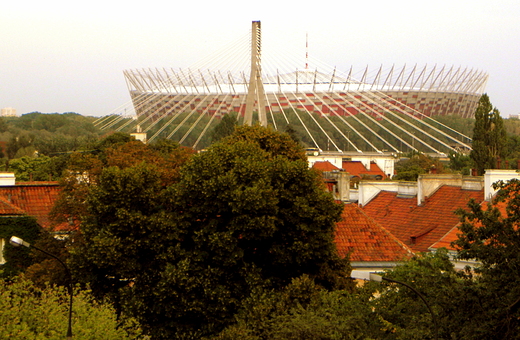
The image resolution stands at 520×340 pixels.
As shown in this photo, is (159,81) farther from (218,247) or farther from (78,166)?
(218,247)

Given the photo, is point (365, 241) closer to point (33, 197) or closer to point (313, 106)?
point (33, 197)

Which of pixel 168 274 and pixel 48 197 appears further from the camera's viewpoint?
pixel 48 197

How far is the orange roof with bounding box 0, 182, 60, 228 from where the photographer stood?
18938 mm

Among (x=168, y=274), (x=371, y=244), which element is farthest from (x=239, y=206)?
(x=371, y=244)

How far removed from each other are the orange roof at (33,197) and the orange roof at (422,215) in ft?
29.3

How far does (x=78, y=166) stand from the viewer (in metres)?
17.8

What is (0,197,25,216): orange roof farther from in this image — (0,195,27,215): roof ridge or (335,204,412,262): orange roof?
(335,204,412,262): orange roof

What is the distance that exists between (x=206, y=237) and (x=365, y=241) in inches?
193

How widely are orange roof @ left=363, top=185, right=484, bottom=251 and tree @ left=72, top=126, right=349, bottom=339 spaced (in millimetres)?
5160

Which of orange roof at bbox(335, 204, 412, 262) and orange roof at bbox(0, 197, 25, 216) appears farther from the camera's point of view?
orange roof at bbox(0, 197, 25, 216)

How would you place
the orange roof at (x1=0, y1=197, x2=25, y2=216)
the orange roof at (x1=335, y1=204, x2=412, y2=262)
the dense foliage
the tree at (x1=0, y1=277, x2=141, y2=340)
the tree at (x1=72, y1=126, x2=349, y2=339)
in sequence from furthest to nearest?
1. the orange roof at (x1=0, y1=197, x2=25, y2=216)
2. the dense foliage
3. the orange roof at (x1=335, y1=204, x2=412, y2=262)
4. the tree at (x1=72, y1=126, x2=349, y2=339)
5. the tree at (x1=0, y1=277, x2=141, y2=340)

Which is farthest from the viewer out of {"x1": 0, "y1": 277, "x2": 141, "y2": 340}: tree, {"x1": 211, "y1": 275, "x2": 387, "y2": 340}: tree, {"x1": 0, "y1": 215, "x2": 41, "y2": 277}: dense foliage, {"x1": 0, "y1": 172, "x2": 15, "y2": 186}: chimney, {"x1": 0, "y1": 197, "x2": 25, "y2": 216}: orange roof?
{"x1": 0, "y1": 172, "x2": 15, "y2": 186}: chimney

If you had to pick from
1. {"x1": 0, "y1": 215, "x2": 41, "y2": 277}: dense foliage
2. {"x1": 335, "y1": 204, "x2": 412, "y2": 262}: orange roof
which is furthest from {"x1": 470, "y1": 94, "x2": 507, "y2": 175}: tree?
{"x1": 0, "y1": 215, "x2": 41, "y2": 277}: dense foliage

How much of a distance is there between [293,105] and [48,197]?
187 feet
